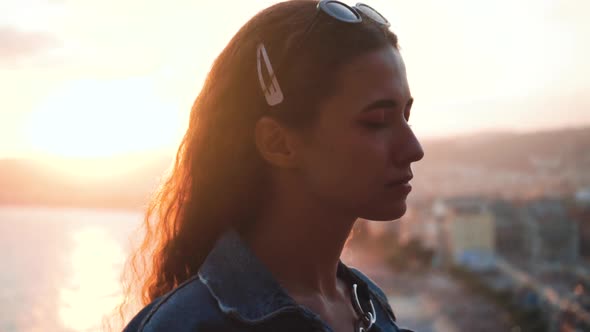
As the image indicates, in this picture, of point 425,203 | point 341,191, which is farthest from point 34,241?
point 425,203

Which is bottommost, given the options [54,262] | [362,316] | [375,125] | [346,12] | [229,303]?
[54,262]

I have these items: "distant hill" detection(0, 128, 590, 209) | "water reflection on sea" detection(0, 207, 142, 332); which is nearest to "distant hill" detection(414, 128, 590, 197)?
"distant hill" detection(0, 128, 590, 209)

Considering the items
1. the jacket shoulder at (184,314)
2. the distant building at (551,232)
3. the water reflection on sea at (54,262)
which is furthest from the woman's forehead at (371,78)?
the distant building at (551,232)

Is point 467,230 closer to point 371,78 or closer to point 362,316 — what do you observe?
point 362,316

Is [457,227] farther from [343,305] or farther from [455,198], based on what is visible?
[343,305]

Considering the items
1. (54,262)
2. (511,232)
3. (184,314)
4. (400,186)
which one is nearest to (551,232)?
(511,232)

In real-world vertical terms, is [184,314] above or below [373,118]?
below

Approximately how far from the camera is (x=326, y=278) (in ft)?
2.92

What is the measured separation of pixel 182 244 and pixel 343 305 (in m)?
0.21

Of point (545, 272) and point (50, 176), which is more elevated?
point (50, 176)

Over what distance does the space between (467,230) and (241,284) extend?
26.8 metres

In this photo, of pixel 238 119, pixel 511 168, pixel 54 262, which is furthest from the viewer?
pixel 511 168

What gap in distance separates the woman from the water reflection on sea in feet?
2.95

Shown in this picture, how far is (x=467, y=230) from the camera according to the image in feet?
87.8
